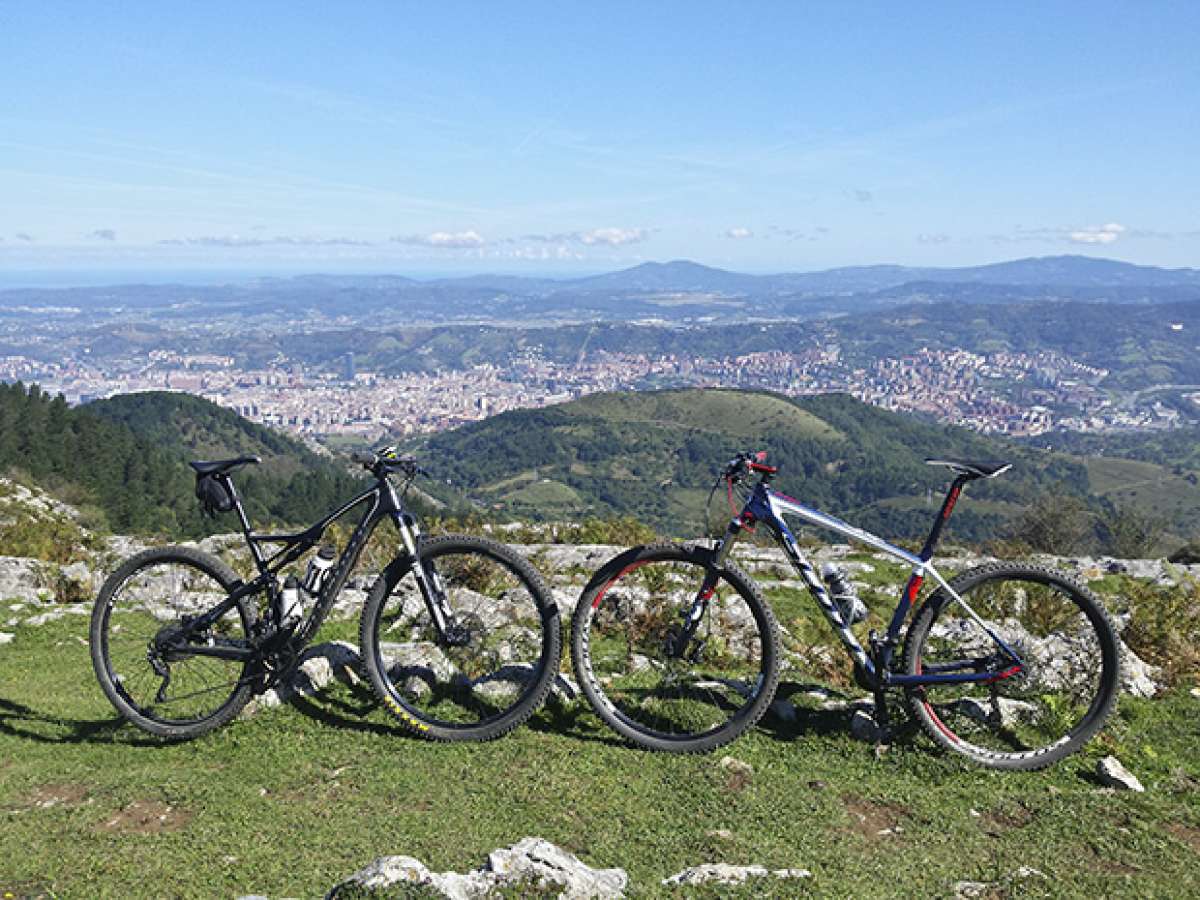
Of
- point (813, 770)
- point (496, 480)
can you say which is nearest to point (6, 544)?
point (813, 770)

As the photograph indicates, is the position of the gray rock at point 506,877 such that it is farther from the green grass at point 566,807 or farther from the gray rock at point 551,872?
the green grass at point 566,807

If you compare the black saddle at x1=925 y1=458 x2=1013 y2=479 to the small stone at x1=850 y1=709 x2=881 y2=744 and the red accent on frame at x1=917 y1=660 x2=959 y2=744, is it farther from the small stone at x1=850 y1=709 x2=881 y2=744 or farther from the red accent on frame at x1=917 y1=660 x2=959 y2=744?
the small stone at x1=850 y1=709 x2=881 y2=744

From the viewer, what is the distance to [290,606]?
19.4 ft

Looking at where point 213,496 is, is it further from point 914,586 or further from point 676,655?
point 914,586

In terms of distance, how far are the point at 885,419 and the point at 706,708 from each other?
19166 cm

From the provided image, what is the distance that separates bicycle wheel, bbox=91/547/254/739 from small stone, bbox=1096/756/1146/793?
20.0 ft

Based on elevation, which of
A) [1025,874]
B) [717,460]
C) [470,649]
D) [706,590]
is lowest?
[717,460]

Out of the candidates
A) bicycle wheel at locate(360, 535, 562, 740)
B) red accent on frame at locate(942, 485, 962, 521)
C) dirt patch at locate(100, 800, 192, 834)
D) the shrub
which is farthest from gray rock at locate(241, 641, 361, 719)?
the shrub

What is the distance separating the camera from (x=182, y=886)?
155 inches

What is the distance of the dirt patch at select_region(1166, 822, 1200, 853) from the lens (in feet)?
14.5

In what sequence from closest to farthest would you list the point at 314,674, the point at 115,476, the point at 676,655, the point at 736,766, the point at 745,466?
the point at 736,766, the point at 745,466, the point at 676,655, the point at 314,674, the point at 115,476

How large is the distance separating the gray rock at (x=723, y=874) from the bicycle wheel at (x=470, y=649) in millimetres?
1939

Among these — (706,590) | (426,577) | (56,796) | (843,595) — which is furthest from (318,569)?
(843,595)

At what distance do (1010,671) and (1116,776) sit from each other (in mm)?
867
